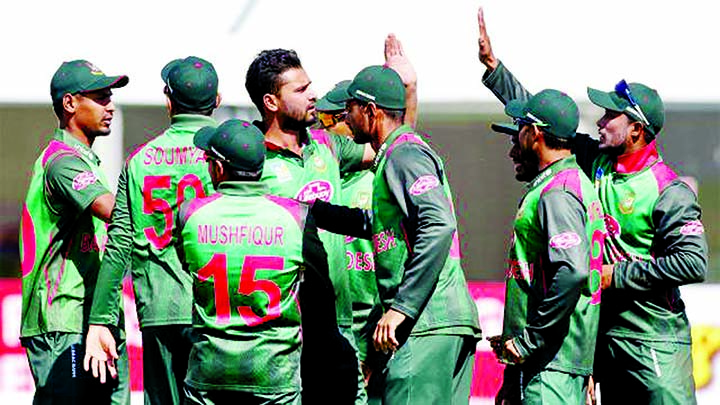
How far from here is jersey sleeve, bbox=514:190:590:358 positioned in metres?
6.18

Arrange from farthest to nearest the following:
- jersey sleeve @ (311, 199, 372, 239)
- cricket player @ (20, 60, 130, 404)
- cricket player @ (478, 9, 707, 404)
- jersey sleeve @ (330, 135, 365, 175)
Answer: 1. jersey sleeve @ (330, 135, 365, 175)
2. cricket player @ (20, 60, 130, 404)
3. cricket player @ (478, 9, 707, 404)
4. jersey sleeve @ (311, 199, 372, 239)

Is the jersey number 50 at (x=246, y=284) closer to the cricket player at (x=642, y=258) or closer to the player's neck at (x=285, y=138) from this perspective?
the player's neck at (x=285, y=138)

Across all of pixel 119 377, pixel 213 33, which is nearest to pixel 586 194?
pixel 119 377

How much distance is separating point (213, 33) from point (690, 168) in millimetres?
3175

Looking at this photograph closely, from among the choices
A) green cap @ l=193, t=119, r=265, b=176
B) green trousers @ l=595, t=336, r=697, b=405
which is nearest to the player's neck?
green cap @ l=193, t=119, r=265, b=176

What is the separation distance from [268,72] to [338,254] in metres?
0.85

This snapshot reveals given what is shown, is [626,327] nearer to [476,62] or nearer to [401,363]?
[401,363]

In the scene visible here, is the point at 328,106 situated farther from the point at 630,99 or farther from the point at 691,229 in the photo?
the point at 691,229

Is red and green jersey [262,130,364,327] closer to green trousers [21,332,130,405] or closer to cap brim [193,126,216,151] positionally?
cap brim [193,126,216,151]

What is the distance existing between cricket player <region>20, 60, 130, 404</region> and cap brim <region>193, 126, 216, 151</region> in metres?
0.84

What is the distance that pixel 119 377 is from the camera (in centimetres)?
727

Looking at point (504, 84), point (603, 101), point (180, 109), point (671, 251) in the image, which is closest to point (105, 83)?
point (180, 109)

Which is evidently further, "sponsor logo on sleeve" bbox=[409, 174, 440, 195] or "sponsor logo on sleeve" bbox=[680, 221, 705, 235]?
"sponsor logo on sleeve" bbox=[680, 221, 705, 235]

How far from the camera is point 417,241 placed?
235 inches
